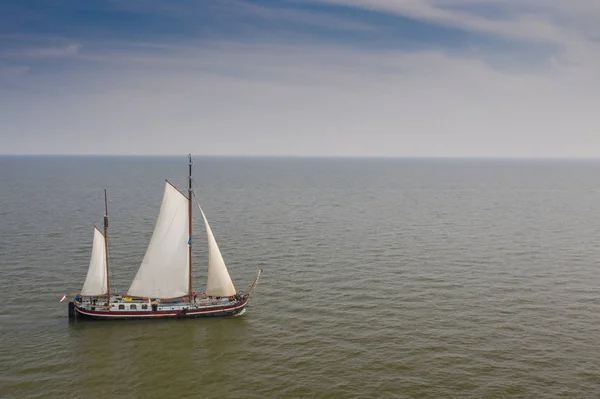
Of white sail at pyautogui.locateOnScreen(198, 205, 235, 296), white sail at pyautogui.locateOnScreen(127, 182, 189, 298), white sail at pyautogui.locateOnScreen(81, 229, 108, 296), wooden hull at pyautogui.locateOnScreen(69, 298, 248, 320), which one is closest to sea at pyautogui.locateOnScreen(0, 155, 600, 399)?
wooden hull at pyautogui.locateOnScreen(69, 298, 248, 320)

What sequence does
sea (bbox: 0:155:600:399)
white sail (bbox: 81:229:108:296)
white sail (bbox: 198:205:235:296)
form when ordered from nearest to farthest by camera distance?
sea (bbox: 0:155:600:399)
white sail (bbox: 81:229:108:296)
white sail (bbox: 198:205:235:296)

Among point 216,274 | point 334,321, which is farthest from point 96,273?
point 334,321

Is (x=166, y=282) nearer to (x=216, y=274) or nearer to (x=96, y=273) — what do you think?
(x=216, y=274)

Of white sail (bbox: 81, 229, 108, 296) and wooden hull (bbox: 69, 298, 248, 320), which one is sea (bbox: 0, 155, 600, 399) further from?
white sail (bbox: 81, 229, 108, 296)

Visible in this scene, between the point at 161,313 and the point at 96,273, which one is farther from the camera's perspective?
the point at 161,313

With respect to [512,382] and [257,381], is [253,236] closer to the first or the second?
[257,381]

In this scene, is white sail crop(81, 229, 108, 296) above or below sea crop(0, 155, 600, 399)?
above

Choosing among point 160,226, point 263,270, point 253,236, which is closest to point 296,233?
point 253,236
